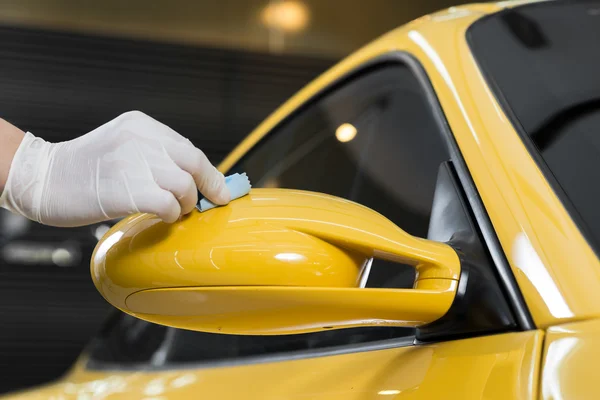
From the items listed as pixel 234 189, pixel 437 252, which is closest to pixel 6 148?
pixel 234 189

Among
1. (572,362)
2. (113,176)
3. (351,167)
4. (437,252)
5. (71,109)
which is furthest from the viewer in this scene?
(71,109)

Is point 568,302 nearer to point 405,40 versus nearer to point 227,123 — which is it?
point 405,40

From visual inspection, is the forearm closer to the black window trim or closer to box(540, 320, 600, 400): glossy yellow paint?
the black window trim

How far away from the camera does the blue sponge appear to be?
2.59ft

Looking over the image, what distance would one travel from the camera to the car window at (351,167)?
0.98 meters

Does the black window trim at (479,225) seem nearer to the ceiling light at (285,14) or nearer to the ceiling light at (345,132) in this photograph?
the ceiling light at (345,132)

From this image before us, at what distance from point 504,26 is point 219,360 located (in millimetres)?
→ 681

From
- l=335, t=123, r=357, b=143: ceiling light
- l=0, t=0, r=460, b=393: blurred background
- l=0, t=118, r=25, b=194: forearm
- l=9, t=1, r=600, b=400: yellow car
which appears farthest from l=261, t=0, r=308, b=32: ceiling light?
l=0, t=118, r=25, b=194: forearm

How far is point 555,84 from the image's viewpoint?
0.90 m

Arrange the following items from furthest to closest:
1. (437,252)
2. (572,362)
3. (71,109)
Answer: (71,109) < (437,252) < (572,362)

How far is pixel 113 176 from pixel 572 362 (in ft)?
1.82

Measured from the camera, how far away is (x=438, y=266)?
75 centimetres

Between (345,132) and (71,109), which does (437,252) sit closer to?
(345,132)

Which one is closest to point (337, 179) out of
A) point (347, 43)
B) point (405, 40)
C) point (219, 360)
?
point (405, 40)
